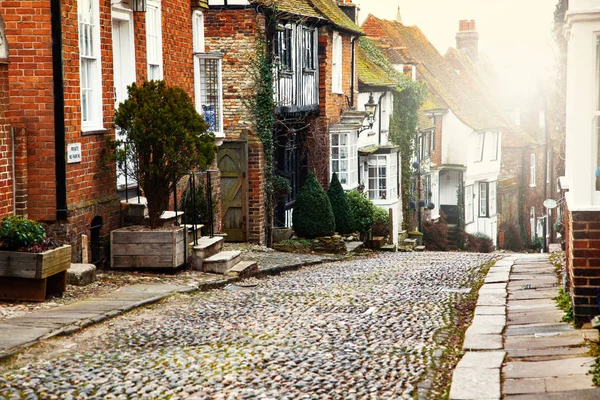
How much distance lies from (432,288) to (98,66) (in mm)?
5796

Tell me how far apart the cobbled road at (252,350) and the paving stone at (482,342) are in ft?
0.96

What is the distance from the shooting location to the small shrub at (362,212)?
1050 inches

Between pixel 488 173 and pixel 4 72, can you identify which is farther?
pixel 488 173

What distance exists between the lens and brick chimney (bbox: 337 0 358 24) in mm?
31938

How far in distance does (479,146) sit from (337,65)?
17130 mm

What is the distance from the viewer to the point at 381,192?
1283 inches

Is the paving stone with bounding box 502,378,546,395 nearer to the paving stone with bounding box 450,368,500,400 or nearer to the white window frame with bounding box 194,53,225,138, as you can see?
the paving stone with bounding box 450,368,500,400

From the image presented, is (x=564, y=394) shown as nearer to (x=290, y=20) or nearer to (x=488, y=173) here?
(x=290, y=20)

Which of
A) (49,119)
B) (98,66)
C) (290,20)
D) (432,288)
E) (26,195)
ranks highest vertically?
(290,20)

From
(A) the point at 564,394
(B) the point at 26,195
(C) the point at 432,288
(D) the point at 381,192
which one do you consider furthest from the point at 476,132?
(A) the point at 564,394

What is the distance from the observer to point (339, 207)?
25031 mm

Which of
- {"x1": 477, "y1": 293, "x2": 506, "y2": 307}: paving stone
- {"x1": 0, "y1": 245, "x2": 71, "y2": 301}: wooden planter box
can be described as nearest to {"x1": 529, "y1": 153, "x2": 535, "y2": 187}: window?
{"x1": 477, "y1": 293, "x2": 506, "y2": 307}: paving stone

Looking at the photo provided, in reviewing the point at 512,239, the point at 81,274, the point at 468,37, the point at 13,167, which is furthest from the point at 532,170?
the point at 13,167

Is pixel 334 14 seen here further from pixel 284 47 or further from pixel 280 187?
pixel 280 187
